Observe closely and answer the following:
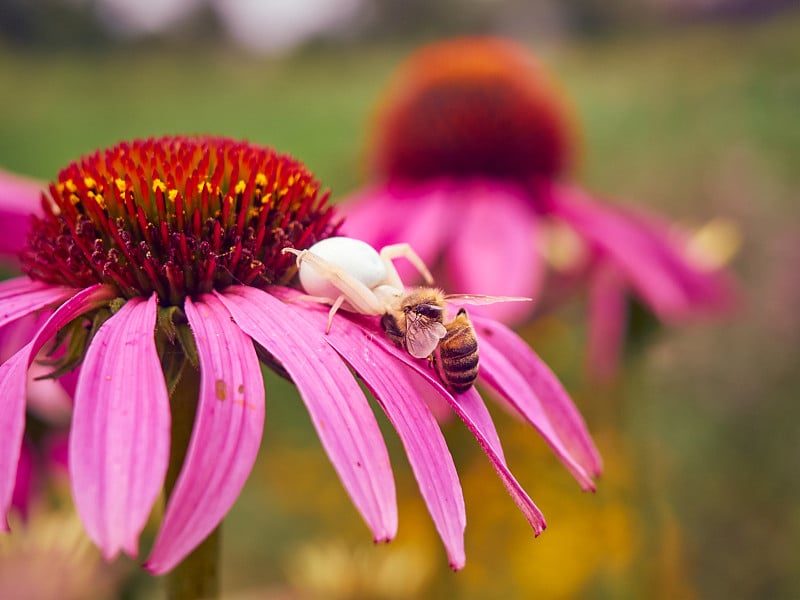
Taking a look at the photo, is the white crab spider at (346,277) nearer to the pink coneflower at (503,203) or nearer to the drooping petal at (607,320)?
the pink coneflower at (503,203)

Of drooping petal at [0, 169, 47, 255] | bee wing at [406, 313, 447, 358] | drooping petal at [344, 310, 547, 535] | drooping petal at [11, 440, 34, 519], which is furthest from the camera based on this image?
drooping petal at [0, 169, 47, 255]

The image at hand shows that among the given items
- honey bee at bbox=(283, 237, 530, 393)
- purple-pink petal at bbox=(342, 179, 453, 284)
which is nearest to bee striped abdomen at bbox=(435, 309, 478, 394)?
honey bee at bbox=(283, 237, 530, 393)

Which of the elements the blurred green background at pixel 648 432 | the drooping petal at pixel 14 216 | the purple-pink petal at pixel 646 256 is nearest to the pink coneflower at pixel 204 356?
the blurred green background at pixel 648 432

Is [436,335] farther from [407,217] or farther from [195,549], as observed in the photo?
[407,217]

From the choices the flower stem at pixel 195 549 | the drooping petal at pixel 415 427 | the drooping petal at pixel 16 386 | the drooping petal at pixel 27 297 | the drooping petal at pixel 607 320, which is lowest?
the drooping petal at pixel 607 320

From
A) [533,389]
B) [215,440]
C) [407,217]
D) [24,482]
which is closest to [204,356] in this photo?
[215,440]

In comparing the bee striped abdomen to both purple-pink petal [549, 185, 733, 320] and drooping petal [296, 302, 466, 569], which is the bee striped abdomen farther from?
purple-pink petal [549, 185, 733, 320]
